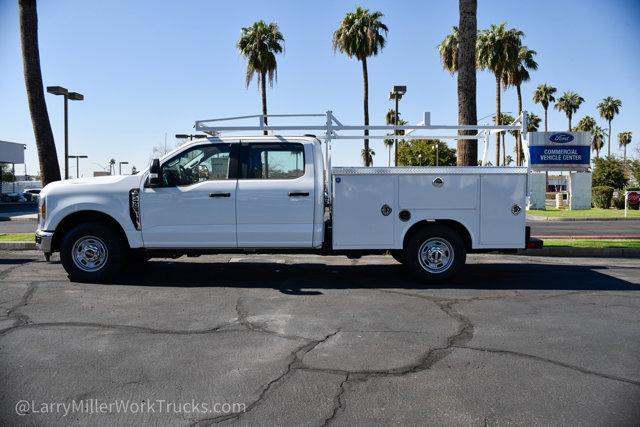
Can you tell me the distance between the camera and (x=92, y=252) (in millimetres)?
Answer: 7617

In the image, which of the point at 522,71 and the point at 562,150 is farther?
the point at 522,71

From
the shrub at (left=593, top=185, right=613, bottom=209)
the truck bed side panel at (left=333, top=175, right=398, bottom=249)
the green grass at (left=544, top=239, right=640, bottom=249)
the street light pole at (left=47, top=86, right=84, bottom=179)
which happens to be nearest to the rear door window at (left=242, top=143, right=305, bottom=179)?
the truck bed side panel at (left=333, top=175, right=398, bottom=249)

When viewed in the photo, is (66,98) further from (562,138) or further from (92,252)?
(562,138)

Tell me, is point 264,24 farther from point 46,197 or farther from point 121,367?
point 121,367

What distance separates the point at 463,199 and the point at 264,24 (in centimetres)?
2815

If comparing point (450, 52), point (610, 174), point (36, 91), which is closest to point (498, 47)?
point (450, 52)

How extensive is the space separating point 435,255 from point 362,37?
27125 mm

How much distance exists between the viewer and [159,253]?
7.83 m

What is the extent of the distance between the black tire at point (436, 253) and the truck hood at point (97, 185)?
13.6 feet

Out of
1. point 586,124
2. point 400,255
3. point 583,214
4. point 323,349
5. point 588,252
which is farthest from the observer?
point 586,124

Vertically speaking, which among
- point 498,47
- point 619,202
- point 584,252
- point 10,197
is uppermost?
point 498,47

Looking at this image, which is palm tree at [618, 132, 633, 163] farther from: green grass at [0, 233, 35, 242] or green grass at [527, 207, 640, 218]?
green grass at [0, 233, 35, 242]

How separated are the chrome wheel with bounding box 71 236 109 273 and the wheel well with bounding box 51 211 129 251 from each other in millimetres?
279

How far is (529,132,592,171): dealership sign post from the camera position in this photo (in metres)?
30.7
